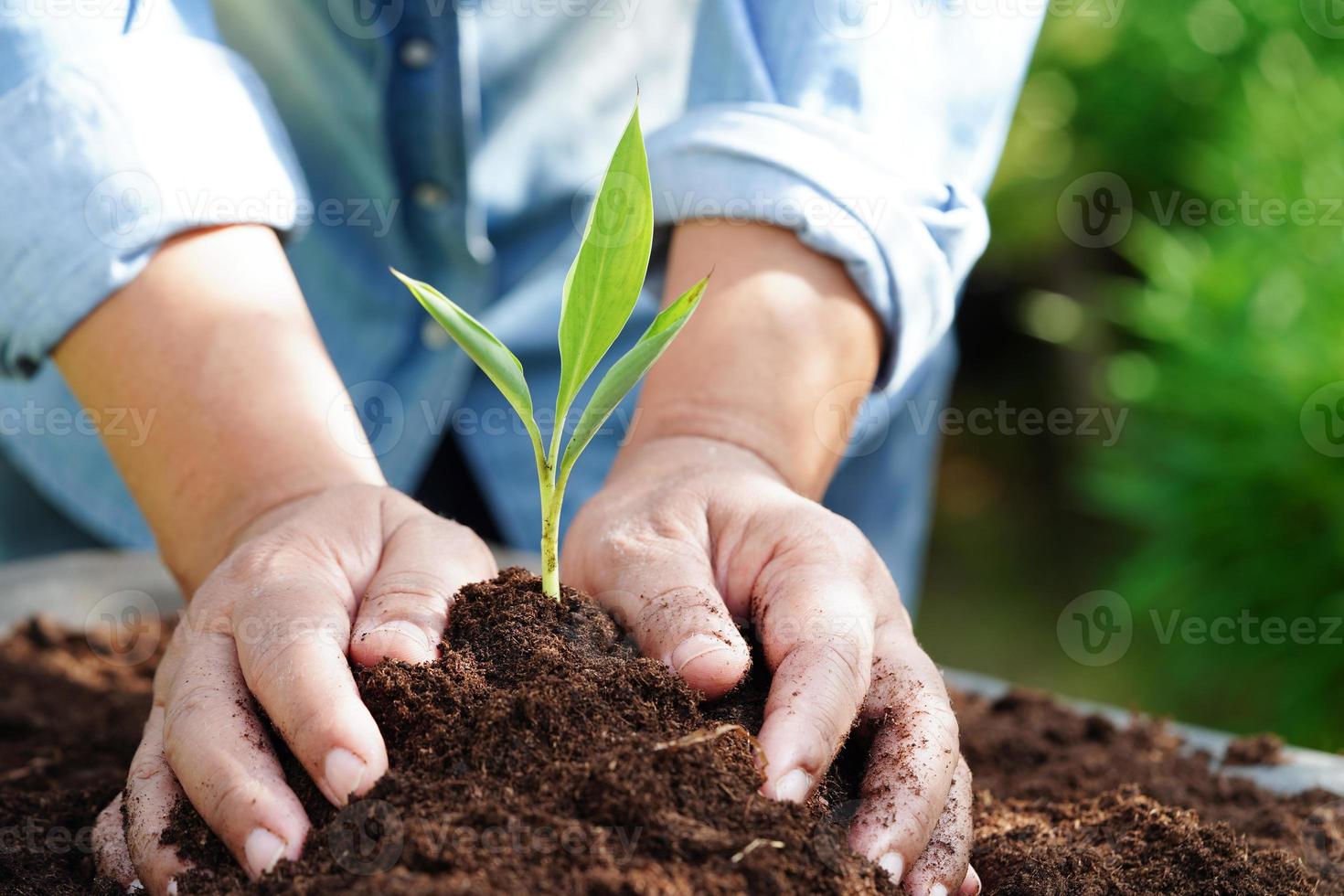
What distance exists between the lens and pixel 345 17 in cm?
160

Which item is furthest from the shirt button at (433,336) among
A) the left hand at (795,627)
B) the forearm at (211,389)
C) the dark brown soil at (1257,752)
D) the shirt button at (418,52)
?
the dark brown soil at (1257,752)

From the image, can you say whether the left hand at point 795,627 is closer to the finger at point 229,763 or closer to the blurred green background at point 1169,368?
the finger at point 229,763

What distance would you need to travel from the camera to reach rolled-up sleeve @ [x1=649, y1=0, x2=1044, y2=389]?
1.21 m

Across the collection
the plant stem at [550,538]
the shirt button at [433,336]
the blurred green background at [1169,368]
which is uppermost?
the plant stem at [550,538]

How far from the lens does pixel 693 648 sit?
0.88 metres

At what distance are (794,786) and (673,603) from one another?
18cm

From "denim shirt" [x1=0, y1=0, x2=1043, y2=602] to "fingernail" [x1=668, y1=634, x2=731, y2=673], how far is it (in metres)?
0.51

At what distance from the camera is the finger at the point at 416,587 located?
0.88 m

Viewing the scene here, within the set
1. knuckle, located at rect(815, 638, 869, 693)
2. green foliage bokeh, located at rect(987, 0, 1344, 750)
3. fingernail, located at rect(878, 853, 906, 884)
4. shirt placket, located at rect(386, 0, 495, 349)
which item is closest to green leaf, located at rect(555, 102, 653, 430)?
knuckle, located at rect(815, 638, 869, 693)

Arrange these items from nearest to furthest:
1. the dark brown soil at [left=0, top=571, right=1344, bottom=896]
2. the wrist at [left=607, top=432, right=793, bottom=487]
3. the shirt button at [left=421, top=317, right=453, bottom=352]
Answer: the dark brown soil at [left=0, top=571, right=1344, bottom=896] → the wrist at [left=607, top=432, right=793, bottom=487] → the shirt button at [left=421, top=317, right=453, bottom=352]

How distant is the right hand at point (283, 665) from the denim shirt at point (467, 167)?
0.32 meters

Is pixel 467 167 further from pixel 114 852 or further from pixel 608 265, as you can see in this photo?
pixel 114 852

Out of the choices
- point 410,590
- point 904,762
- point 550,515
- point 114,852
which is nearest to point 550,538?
point 550,515

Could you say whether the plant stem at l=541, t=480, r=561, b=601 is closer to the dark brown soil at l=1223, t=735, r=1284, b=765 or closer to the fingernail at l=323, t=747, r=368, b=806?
the fingernail at l=323, t=747, r=368, b=806
